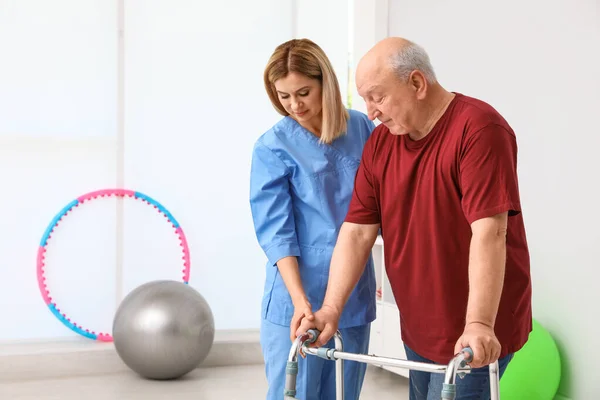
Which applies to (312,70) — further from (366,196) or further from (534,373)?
(534,373)

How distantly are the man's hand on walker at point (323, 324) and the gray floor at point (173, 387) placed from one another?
258cm

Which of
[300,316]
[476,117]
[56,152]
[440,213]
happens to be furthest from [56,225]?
[476,117]

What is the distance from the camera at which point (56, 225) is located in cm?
544

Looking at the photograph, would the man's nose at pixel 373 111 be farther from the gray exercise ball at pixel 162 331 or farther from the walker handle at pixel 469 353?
the gray exercise ball at pixel 162 331

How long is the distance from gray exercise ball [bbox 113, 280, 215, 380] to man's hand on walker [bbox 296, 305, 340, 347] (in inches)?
110

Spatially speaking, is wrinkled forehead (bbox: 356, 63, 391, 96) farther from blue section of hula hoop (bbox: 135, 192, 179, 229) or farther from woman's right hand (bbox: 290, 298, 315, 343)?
blue section of hula hoop (bbox: 135, 192, 179, 229)

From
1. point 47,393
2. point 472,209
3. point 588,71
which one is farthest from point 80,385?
point 472,209

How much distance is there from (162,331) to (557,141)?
241 centimetres

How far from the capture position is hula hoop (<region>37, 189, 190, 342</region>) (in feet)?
17.4

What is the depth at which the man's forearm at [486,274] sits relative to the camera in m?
1.73

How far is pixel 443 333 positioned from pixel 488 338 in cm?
31

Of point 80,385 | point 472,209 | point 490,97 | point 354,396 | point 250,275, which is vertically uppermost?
point 490,97

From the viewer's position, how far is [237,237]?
19.3 feet

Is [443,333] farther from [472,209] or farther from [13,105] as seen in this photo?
[13,105]
